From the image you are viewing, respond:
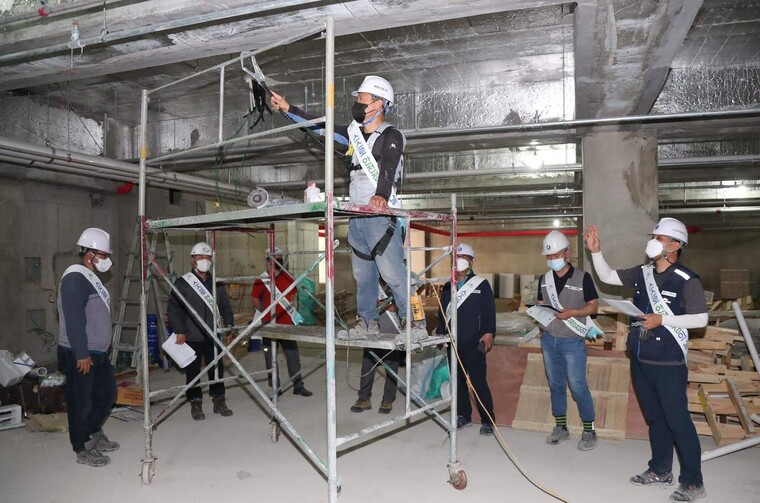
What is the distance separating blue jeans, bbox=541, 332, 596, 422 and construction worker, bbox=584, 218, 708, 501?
0.85 m

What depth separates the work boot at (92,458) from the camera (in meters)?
4.86

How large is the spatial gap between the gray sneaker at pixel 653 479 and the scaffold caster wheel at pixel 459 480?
132 centimetres

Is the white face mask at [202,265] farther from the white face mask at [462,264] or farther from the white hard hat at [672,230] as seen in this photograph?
the white hard hat at [672,230]

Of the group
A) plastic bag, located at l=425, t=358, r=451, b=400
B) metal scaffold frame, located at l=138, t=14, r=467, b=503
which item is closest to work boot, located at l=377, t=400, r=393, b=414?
plastic bag, located at l=425, t=358, r=451, b=400

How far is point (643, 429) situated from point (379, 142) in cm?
390

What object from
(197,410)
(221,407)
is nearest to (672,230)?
(221,407)

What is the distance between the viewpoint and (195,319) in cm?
615

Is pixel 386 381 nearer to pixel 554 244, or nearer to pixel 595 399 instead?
pixel 595 399

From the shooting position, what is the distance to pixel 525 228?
20.8 meters

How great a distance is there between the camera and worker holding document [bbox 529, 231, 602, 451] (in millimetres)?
5191

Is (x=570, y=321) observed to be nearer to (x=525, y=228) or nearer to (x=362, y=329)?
(x=362, y=329)

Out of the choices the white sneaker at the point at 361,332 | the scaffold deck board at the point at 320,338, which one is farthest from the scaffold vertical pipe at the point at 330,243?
the white sneaker at the point at 361,332

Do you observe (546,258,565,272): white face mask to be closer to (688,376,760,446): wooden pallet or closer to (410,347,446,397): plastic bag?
(688,376,760,446): wooden pallet

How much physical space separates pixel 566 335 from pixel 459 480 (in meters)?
1.76
